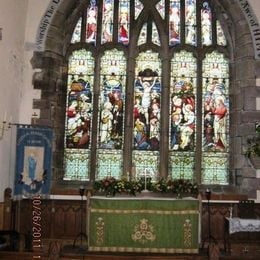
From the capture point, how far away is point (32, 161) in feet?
28.1

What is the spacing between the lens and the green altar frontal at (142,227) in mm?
7281

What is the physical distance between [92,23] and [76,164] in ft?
9.85

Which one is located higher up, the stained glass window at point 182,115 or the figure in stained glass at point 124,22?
the figure in stained glass at point 124,22

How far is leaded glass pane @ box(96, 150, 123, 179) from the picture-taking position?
31.4ft

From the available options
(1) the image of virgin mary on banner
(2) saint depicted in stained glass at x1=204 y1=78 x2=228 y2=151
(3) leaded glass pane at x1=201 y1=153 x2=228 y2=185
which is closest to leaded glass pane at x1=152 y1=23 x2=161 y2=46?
(2) saint depicted in stained glass at x1=204 y1=78 x2=228 y2=151

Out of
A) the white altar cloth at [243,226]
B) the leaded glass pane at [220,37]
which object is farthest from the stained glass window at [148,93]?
the white altar cloth at [243,226]

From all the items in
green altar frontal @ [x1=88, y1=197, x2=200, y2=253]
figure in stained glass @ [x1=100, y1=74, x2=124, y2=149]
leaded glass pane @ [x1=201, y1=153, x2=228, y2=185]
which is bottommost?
green altar frontal @ [x1=88, y1=197, x2=200, y2=253]

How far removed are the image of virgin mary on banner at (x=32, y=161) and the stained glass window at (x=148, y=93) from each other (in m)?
0.99

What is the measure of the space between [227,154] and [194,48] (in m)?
2.31

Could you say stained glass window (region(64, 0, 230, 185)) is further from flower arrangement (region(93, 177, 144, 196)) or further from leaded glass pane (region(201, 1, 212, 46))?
flower arrangement (region(93, 177, 144, 196))

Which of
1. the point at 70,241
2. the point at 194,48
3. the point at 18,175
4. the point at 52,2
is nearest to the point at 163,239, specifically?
the point at 70,241

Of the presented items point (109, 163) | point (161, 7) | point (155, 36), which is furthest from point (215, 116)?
point (161, 7)

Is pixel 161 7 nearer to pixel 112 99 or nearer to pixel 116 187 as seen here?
pixel 112 99

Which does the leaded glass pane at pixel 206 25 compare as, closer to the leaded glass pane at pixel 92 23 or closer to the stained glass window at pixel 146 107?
the stained glass window at pixel 146 107
